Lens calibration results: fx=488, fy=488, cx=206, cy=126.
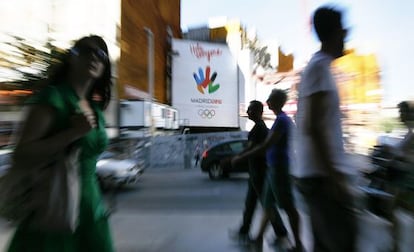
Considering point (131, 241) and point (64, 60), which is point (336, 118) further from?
point (131, 241)

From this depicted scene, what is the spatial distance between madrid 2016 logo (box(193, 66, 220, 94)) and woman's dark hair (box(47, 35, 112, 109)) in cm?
3179

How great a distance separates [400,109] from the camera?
13.3ft

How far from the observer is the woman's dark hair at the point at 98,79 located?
6.42 ft

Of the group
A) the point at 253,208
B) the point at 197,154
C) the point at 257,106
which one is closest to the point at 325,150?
the point at 257,106

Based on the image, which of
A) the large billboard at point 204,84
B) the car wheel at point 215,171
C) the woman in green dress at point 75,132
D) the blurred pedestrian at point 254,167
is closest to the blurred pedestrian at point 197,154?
the car wheel at point 215,171

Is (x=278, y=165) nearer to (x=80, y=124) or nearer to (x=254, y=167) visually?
(x=254, y=167)

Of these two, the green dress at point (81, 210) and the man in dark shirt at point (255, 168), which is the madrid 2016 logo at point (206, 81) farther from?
the green dress at point (81, 210)

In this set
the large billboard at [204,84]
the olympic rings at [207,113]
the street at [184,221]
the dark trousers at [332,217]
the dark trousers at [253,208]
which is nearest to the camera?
the dark trousers at [332,217]

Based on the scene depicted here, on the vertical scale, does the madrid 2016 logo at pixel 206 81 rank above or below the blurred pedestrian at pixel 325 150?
above

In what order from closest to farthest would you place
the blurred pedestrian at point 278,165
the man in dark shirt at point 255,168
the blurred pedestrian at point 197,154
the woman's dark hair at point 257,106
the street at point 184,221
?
1. the street at point 184,221
2. the blurred pedestrian at point 278,165
3. the man in dark shirt at point 255,168
4. the woman's dark hair at point 257,106
5. the blurred pedestrian at point 197,154

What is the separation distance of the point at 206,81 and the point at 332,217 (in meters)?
32.6

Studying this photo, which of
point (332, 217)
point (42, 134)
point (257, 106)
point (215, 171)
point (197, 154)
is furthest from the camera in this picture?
point (197, 154)

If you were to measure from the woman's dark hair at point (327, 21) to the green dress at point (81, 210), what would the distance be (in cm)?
111

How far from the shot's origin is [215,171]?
15.1 metres
